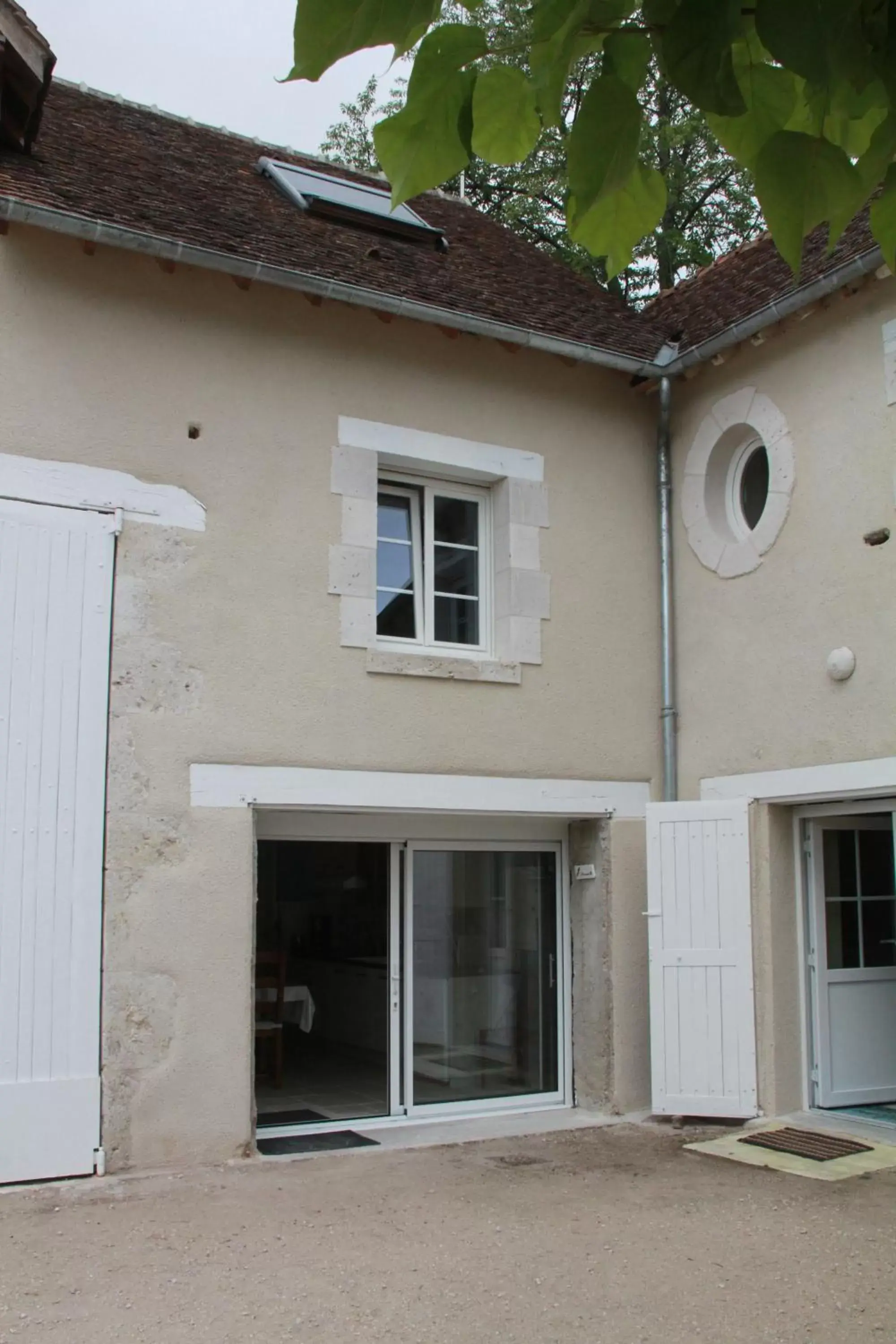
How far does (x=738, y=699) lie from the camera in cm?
793

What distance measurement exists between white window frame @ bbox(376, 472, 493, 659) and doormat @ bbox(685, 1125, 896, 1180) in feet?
10.5

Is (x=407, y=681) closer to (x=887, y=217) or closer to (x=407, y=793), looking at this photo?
(x=407, y=793)

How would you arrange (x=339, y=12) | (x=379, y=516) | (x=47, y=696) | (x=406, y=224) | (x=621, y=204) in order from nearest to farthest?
(x=339, y=12)
(x=621, y=204)
(x=47, y=696)
(x=379, y=516)
(x=406, y=224)

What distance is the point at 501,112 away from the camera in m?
1.67

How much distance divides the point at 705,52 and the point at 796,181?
0.59 feet

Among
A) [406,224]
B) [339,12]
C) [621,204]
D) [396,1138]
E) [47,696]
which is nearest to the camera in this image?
[339,12]

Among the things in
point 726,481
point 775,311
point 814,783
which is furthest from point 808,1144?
point 775,311

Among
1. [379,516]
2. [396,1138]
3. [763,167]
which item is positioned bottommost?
[396,1138]

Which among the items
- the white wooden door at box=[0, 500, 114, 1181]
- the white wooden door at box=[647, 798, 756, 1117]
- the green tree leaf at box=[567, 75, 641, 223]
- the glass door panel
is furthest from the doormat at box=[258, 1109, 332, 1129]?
the green tree leaf at box=[567, 75, 641, 223]

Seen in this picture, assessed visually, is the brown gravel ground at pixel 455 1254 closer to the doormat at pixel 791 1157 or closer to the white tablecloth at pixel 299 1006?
the doormat at pixel 791 1157

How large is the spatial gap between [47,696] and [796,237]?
5632mm

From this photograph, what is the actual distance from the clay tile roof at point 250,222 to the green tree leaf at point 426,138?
5333 millimetres

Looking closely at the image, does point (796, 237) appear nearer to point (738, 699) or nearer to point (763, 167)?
point (763, 167)

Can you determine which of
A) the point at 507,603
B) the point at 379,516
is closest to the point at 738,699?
the point at 507,603
